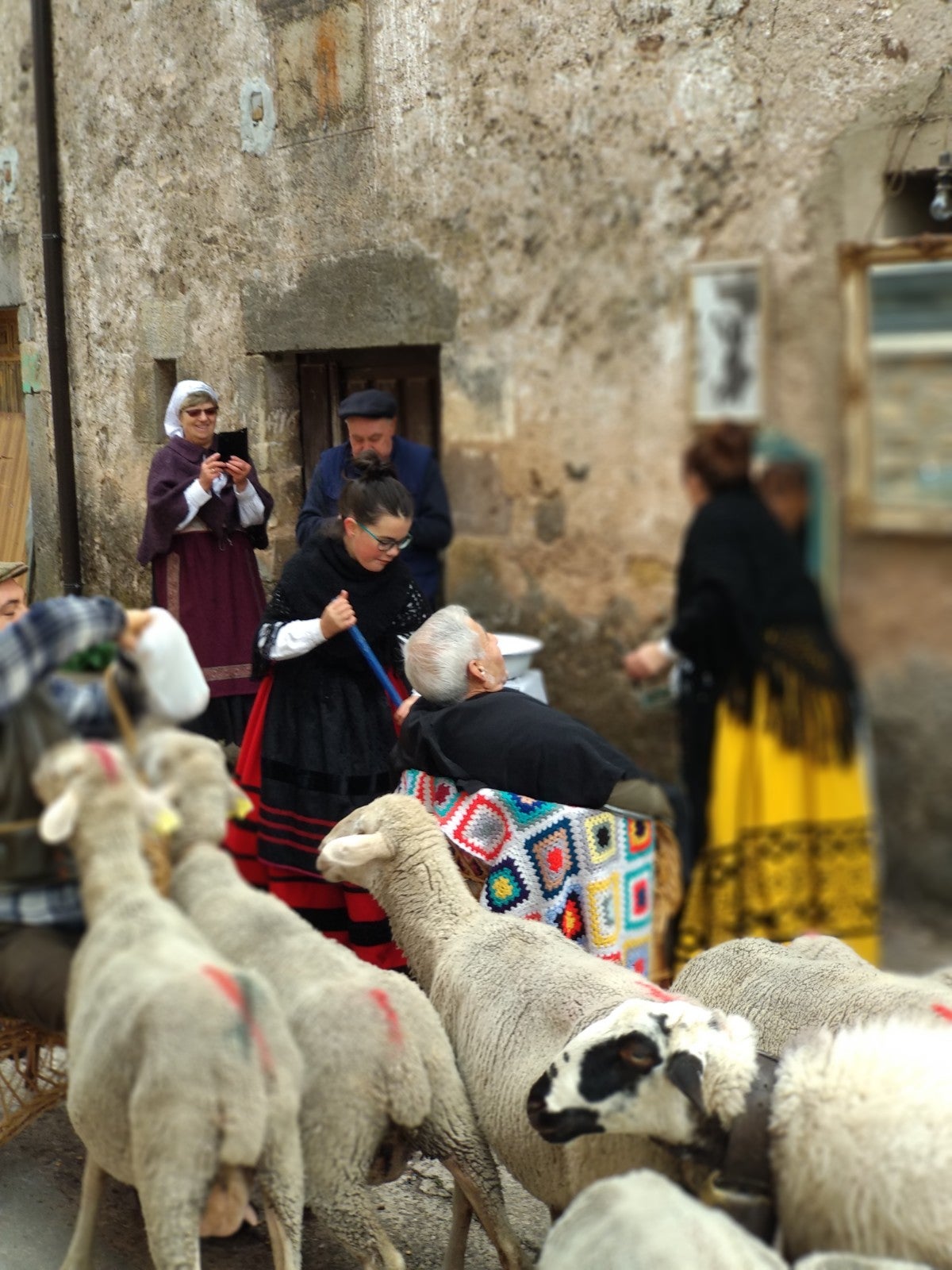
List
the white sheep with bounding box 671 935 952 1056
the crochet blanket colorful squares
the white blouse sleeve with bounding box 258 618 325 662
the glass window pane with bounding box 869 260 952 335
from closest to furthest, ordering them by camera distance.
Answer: the glass window pane with bounding box 869 260 952 335 < the white sheep with bounding box 671 935 952 1056 < the crochet blanket colorful squares < the white blouse sleeve with bounding box 258 618 325 662

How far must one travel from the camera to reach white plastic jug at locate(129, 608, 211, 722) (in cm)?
220

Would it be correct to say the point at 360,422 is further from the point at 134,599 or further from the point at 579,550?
the point at 579,550

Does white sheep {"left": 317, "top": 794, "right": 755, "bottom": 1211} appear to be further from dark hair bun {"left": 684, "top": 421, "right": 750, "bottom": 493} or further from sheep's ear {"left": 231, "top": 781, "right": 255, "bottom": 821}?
dark hair bun {"left": 684, "top": 421, "right": 750, "bottom": 493}

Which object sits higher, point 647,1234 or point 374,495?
point 374,495

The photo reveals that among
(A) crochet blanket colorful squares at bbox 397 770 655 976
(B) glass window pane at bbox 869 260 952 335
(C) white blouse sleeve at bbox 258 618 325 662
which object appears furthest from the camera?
(C) white blouse sleeve at bbox 258 618 325 662

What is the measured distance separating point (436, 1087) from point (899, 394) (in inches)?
58.4

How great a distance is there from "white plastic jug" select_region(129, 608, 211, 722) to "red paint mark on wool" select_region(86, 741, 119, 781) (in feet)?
0.34

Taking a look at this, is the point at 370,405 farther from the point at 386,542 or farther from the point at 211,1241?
the point at 211,1241

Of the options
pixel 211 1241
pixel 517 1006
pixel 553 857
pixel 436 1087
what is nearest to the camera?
pixel 436 1087

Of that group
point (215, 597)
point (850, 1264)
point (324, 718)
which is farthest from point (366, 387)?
point (850, 1264)

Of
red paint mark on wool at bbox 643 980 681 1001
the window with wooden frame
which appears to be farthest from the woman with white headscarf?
the window with wooden frame

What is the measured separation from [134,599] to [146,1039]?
169 cm

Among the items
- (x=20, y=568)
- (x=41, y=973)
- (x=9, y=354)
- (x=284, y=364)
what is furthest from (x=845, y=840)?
(x=9, y=354)

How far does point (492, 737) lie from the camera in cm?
314
